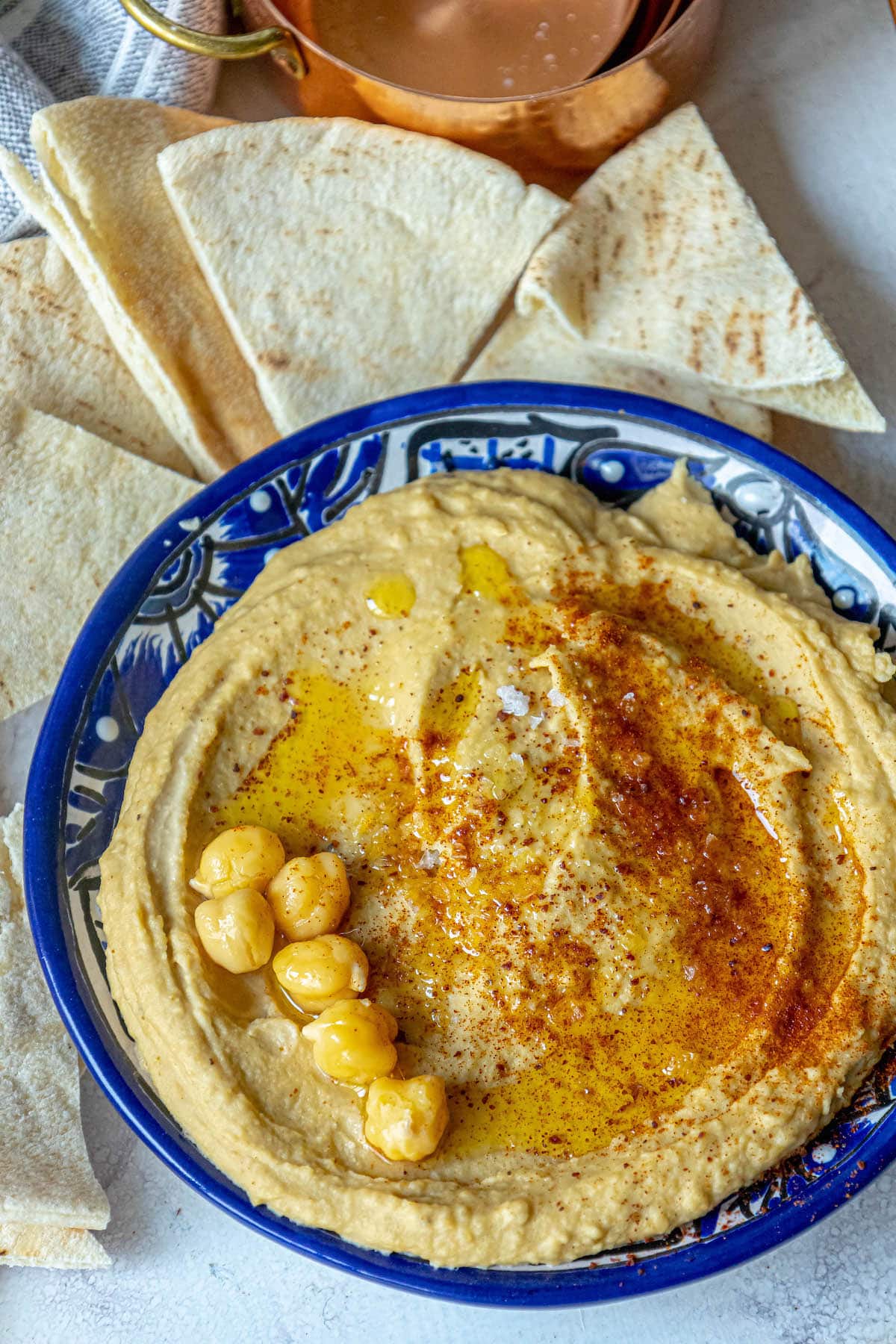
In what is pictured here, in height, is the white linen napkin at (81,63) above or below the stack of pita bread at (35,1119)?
above

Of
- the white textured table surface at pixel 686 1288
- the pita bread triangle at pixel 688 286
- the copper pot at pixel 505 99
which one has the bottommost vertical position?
the white textured table surface at pixel 686 1288

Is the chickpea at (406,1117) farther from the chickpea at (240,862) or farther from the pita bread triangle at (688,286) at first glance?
the pita bread triangle at (688,286)

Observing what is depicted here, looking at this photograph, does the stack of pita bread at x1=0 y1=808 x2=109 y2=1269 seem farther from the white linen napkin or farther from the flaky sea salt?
the white linen napkin

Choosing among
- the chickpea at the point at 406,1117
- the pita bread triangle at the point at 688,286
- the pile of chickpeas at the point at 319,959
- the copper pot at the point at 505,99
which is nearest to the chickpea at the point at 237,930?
the pile of chickpeas at the point at 319,959

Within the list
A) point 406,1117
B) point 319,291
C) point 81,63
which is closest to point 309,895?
point 406,1117

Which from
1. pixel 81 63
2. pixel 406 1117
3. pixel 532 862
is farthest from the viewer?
pixel 81 63

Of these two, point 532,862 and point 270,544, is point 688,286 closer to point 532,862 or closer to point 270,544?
point 270,544

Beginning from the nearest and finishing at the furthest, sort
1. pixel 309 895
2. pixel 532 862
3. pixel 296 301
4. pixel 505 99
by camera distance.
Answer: pixel 309 895 < pixel 532 862 < pixel 505 99 < pixel 296 301
